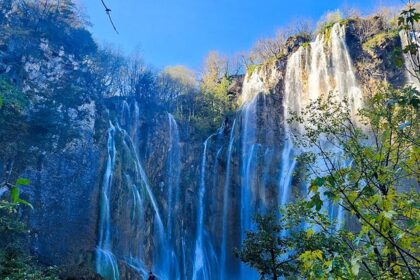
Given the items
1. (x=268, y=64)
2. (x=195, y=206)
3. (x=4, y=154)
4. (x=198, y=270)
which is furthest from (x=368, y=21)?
(x=4, y=154)

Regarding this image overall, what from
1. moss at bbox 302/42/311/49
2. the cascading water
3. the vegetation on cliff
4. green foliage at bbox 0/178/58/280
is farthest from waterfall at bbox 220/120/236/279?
green foliage at bbox 0/178/58/280

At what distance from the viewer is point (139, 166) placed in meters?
25.5

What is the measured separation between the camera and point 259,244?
481 inches

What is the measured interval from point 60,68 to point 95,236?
39.6 feet

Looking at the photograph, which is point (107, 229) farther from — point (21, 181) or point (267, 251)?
point (21, 181)

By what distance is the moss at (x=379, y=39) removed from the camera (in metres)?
27.4

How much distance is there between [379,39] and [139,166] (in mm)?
19082

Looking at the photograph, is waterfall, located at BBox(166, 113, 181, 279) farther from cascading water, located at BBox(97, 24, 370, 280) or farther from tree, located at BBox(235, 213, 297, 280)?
tree, located at BBox(235, 213, 297, 280)

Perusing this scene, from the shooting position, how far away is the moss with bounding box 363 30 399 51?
89.9 ft

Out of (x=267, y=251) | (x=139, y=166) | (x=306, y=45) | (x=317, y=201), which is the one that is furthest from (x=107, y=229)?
(x=317, y=201)

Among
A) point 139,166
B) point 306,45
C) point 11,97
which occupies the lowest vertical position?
point 139,166

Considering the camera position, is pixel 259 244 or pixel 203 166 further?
pixel 203 166

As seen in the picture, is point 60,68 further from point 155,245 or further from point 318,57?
point 318,57

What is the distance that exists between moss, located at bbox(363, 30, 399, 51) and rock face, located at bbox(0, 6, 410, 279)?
96 millimetres
